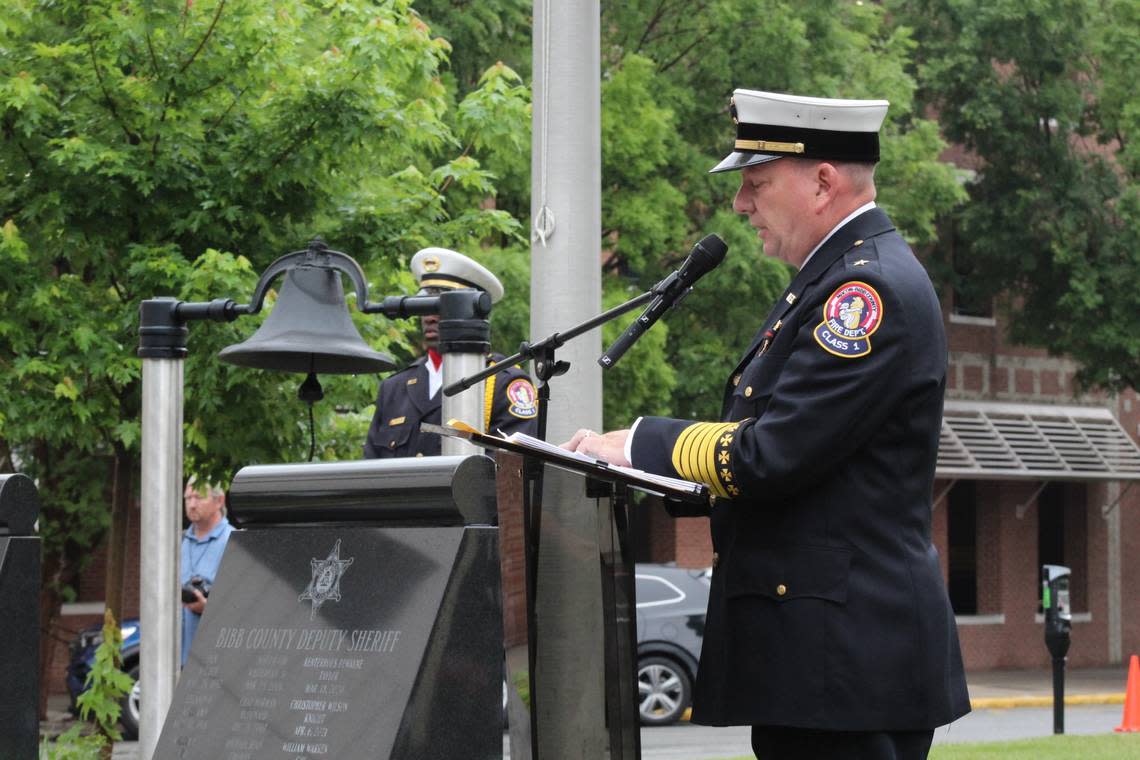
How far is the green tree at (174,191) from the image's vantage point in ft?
30.8

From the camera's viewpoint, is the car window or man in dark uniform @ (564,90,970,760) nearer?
man in dark uniform @ (564,90,970,760)

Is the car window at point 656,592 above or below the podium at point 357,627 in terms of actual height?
below

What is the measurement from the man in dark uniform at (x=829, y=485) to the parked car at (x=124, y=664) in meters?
11.0

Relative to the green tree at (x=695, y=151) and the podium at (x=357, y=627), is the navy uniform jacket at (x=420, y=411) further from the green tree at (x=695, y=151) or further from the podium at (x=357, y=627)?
the green tree at (x=695, y=151)

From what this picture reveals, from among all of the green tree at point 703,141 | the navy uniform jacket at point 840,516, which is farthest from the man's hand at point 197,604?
the green tree at point 703,141

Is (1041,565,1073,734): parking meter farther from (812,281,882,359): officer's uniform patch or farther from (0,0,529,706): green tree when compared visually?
(812,281,882,359): officer's uniform patch

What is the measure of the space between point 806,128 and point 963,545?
27.2m

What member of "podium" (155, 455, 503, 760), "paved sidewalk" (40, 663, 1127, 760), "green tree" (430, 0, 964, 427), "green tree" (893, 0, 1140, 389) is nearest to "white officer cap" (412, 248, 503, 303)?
"podium" (155, 455, 503, 760)

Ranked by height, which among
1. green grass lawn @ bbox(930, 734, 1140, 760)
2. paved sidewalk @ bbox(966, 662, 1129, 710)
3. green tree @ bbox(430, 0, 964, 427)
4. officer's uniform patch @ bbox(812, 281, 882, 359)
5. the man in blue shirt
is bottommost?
paved sidewalk @ bbox(966, 662, 1129, 710)

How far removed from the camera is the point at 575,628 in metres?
4.00

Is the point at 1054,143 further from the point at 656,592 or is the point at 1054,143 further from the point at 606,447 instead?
the point at 606,447

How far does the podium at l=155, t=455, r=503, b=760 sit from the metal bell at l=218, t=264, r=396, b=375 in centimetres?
145

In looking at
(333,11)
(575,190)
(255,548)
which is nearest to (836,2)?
(333,11)

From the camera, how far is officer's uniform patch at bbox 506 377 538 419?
6.93 meters
